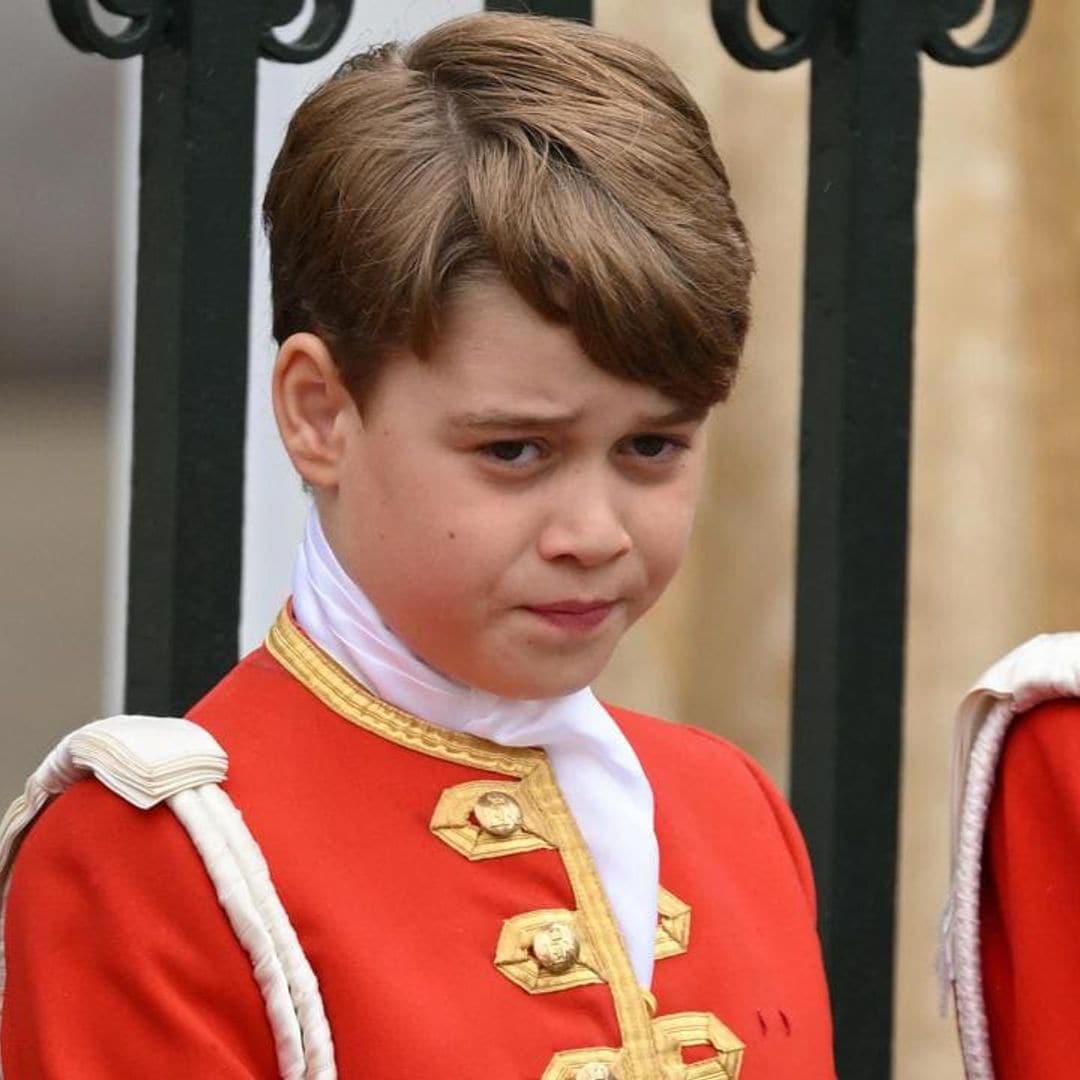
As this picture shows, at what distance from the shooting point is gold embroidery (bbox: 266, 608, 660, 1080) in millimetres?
1748

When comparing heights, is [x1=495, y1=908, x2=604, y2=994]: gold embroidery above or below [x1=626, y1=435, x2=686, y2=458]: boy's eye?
below

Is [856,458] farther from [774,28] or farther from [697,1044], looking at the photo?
[697,1044]

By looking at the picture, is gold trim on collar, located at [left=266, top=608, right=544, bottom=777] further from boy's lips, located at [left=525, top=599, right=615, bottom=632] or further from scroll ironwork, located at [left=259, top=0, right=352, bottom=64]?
scroll ironwork, located at [left=259, top=0, right=352, bottom=64]

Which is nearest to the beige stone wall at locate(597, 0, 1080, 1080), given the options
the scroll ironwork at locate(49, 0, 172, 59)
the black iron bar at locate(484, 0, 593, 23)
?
the black iron bar at locate(484, 0, 593, 23)

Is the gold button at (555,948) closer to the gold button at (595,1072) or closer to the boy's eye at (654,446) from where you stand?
the gold button at (595,1072)

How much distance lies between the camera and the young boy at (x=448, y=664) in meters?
1.66

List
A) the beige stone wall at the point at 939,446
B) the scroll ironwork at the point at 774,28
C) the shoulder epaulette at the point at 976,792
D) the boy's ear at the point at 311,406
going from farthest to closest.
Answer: the beige stone wall at the point at 939,446, the scroll ironwork at the point at 774,28, the shoulder epaulette at the point at 976,792, the boy's ear at the point at 311,406

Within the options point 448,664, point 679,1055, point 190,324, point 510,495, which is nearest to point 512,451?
point 510,495

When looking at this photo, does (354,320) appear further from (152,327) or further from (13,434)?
(13,434)

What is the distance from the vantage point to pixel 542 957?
5.68ft

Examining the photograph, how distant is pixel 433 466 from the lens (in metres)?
1.69

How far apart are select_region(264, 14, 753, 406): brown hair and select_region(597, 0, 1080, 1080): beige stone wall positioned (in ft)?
3.64

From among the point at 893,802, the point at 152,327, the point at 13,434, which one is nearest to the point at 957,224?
the point at 893,802

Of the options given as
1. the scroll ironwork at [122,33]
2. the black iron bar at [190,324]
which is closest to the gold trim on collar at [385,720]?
the black iron bar at [190,324]
